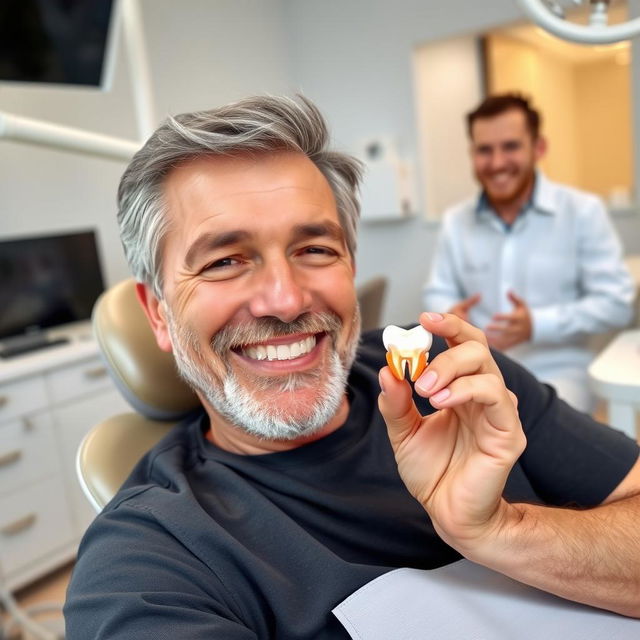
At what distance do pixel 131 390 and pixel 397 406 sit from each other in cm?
60

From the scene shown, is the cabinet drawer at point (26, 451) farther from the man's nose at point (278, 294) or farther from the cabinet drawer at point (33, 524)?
the man's nose at point (278, 294)

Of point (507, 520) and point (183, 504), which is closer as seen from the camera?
point (507, 520)

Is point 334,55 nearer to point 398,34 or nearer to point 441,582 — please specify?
point 398,34

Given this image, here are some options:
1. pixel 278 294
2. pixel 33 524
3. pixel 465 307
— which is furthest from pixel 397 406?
pixel 33 524

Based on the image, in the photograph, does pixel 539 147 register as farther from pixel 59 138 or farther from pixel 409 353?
pixel 409 353

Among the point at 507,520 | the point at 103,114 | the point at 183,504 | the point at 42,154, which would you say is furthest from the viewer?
the point at 103,114

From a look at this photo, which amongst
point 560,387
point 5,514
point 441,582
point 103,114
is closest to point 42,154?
point 103,114

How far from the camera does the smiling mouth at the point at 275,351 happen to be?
36.3 inches

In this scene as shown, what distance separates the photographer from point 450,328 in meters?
0.73

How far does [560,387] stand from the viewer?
2.06m

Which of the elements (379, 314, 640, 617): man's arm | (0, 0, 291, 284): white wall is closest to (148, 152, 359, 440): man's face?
(379, 314, 640, 617): man's arm

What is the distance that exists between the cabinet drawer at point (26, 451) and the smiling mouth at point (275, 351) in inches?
66.9

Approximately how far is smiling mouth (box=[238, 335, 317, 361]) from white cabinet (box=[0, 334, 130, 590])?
164 centimetres

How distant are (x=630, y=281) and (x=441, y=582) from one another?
1.70 m
